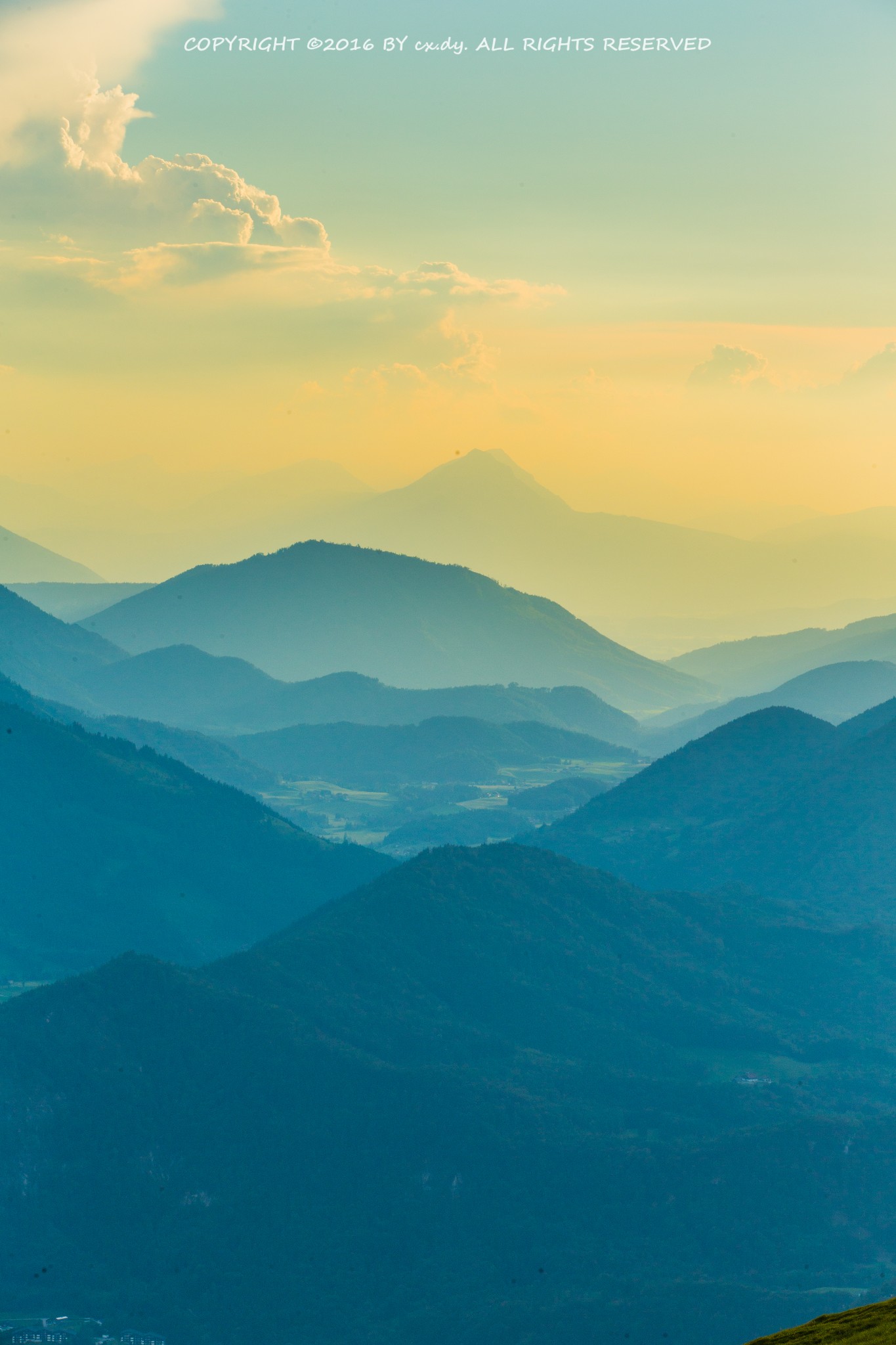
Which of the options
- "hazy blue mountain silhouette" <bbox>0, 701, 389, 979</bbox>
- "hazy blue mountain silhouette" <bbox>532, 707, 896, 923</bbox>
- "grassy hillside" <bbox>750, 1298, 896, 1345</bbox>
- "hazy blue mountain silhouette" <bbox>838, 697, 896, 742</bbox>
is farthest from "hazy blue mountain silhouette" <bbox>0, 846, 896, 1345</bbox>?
"hazy blue mountain silhouette" <bbox>838, 697, 896, 742</bbox>

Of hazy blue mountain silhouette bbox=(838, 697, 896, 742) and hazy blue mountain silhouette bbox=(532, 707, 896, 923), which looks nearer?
hazy blue mountain silhouette bbox=(532, 707, 896, 923)

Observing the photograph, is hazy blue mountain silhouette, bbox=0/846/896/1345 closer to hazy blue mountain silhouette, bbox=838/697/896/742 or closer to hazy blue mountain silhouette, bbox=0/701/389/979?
hazy blue mountain silhouette, bbox=0/701/389/979

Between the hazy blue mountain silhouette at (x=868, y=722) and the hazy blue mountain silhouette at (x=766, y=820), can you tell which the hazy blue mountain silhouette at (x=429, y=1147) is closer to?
the hazy blue mountain silhouette at (x=766, y=820)

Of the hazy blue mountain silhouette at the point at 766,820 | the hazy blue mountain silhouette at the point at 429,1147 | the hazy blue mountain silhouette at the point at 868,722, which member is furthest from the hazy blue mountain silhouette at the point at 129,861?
the hazy blue mountain silhouette at the point at 868,722

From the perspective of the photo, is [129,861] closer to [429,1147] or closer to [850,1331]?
[429,1147]

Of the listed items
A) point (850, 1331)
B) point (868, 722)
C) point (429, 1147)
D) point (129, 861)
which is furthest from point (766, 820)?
point (850, 1331)

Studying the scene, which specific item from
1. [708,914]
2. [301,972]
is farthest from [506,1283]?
[708,914]
